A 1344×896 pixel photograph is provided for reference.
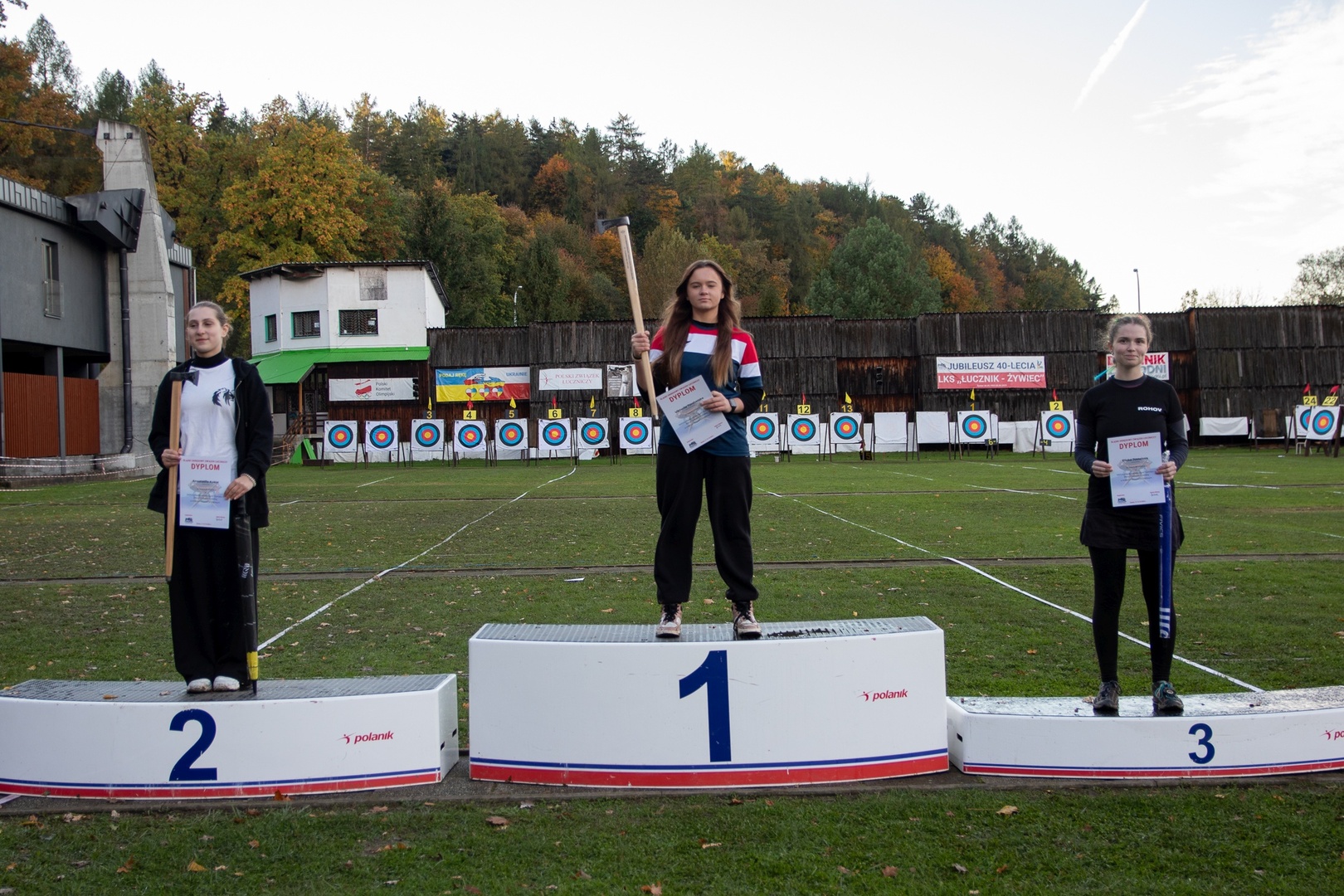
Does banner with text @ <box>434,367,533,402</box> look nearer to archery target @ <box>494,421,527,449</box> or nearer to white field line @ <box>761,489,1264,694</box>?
archery target @ <box>494,421,527,449</box>

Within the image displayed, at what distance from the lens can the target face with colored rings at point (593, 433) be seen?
1351 inches

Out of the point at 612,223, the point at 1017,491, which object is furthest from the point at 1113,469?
the point at 1017,491

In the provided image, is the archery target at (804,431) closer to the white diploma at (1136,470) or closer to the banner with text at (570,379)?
the banner with text at (570,379)

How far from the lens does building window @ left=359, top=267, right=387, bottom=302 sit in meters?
37.2

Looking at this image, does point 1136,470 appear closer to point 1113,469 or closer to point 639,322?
point 1113,469

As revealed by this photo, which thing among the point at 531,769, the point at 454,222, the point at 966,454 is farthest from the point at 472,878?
the point at 454,222

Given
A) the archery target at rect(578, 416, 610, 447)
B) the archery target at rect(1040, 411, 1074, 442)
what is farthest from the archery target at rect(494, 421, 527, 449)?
the archery target at rect(1040, 411, 1074, 442)

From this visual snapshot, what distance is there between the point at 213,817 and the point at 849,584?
510cm

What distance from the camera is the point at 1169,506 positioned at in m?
3.89

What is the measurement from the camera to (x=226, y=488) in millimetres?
3990

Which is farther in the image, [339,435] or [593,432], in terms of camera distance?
[593,432]

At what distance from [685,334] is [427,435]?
1279 inches

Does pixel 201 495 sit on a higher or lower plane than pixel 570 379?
lower

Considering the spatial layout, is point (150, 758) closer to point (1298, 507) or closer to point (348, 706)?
point (348, 706)
